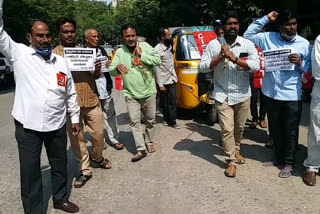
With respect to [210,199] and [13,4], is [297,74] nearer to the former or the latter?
[210,199]

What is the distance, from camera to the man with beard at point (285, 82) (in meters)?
3.78

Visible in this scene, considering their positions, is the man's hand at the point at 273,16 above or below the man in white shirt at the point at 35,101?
above

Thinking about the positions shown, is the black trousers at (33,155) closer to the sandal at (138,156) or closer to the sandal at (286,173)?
the sandal at (138,156)

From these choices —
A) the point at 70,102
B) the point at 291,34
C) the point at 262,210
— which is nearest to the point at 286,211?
the point at 262,210

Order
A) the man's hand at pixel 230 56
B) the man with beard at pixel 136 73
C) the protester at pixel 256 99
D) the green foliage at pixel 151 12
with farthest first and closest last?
the green foliage at pixel 151 12
the protester at pixel 256 99
the man with beard at pixel 136 73
the man's hand at pixel 230 56

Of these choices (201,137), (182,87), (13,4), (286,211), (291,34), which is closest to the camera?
(286,211)

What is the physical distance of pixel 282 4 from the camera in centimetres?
1541

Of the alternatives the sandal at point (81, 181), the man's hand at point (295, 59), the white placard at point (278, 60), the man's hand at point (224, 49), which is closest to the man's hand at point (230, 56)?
the man's hand at point (224, 49)

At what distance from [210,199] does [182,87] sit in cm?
364

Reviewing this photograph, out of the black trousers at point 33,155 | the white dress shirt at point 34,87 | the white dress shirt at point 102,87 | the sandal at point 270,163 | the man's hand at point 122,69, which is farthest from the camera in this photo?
the white dress shirt at point 102,87

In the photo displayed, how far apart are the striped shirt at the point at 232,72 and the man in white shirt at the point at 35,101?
6.22ft

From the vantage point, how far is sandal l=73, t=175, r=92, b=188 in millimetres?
3959

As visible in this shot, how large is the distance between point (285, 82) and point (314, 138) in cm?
77

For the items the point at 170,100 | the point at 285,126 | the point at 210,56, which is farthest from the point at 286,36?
the point at 170,100
